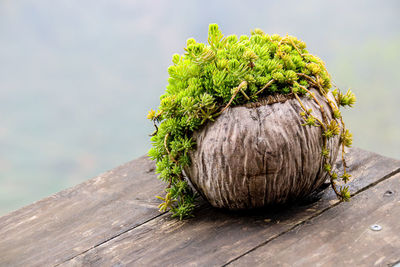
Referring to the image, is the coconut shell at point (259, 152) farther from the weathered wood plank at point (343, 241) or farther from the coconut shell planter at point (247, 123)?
the weathered wood plank at point (343, 241)

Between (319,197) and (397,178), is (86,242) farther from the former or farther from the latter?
(397,178)

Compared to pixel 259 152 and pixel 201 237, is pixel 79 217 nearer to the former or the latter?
pixel 201 237

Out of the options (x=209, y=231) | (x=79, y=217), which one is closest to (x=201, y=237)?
(x=209, y=231)

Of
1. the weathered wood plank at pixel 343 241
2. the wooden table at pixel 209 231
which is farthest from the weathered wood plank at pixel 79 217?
the weathered wood plank at pixel 343 241

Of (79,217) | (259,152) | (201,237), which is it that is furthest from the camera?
(79,217)

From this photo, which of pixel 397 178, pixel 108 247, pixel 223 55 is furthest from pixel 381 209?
pixel 108 247
